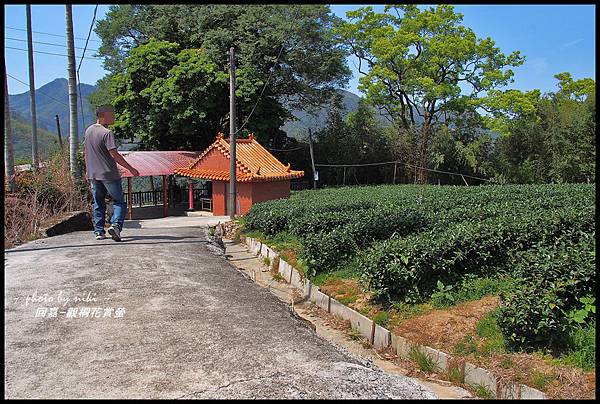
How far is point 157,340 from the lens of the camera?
165 inches

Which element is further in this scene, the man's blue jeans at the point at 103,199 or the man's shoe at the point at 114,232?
the man's shoe at the point at 114,232

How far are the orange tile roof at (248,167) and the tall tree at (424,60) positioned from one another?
1241 cm

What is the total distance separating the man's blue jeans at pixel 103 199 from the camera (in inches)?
286

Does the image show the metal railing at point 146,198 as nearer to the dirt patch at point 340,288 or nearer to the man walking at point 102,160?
the man walking at point 102,160

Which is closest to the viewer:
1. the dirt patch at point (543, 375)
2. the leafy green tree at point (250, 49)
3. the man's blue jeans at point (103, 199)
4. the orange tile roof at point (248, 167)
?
the dirt patch at point (543, 375)

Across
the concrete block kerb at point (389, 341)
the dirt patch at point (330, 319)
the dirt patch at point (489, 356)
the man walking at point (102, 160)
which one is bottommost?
the dirt patch at point (330, 319)

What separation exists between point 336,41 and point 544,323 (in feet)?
84.8

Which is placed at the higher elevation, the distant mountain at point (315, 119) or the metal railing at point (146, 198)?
the distant mountain at point (315, 119)

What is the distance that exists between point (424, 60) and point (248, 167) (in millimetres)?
15726

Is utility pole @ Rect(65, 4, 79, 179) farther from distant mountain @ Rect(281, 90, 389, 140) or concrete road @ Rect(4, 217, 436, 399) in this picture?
distant mountain @ Rect(281, 90, 389, 140)

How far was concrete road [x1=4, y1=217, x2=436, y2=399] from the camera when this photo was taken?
344 centimetres

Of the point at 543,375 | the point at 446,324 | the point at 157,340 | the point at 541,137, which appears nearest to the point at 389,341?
the point at 446,324

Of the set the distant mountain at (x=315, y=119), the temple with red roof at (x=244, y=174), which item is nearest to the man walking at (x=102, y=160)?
the temple with red roof at (x=244, y=174)

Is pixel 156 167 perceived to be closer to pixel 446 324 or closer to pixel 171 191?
pixel 171 191
